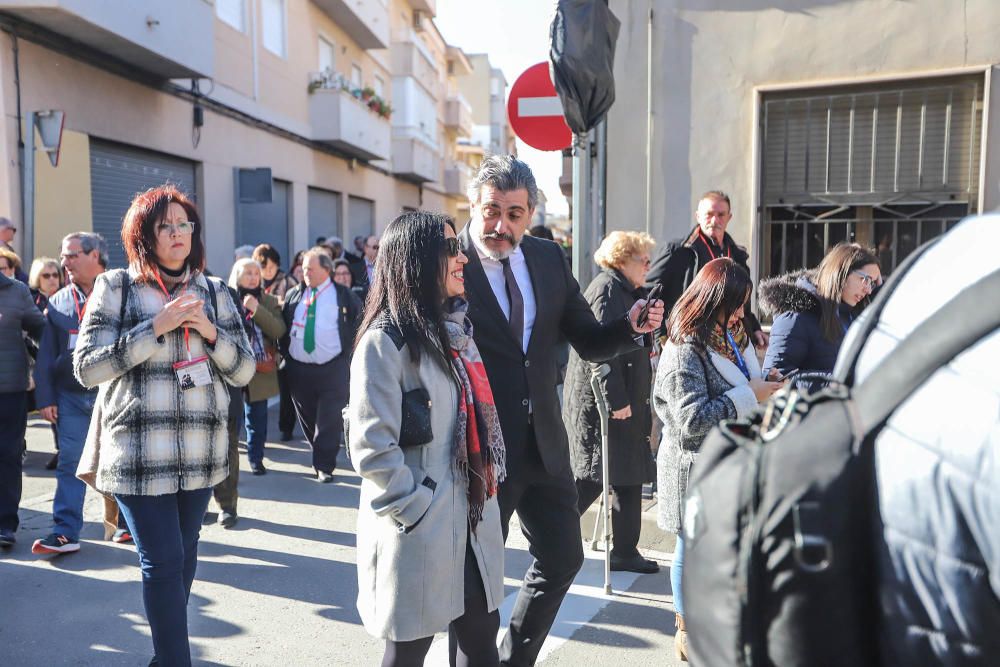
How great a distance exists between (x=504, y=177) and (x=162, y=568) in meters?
1.93

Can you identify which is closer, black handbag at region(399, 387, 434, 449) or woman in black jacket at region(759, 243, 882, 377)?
black handbag at region(399, 387, 434, 449)

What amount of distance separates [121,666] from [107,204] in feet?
31.0

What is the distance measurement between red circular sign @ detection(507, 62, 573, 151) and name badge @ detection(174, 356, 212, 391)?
3.11 meters

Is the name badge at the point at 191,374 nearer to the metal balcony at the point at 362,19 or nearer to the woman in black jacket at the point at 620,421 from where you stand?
the woman in black jacket at the point at 620,421

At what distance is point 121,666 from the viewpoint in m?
3.61

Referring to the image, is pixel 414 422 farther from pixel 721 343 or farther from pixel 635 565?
pixel 635 565

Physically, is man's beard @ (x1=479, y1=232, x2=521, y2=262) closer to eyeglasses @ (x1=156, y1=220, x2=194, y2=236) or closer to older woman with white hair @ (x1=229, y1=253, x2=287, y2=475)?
eyeglasses @ (x1=156, y1=220, x2=194, y2=236)

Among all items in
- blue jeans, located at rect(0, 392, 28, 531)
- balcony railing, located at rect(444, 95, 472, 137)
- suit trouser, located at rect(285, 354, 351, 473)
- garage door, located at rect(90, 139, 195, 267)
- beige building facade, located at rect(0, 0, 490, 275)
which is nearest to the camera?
blue jeans, located at rect(0, 392, 28, 531)

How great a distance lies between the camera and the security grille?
6.48m

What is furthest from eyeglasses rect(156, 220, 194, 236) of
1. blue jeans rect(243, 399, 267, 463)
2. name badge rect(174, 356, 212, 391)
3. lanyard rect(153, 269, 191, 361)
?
blue jeans rect(243, 399, 267, 463)

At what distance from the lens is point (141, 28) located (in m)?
10.8

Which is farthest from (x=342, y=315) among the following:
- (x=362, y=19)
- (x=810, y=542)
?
(x=362, y=19)

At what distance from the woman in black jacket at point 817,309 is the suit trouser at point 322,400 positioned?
3842 millimetres

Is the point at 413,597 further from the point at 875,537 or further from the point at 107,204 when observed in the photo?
the point at 107,204
